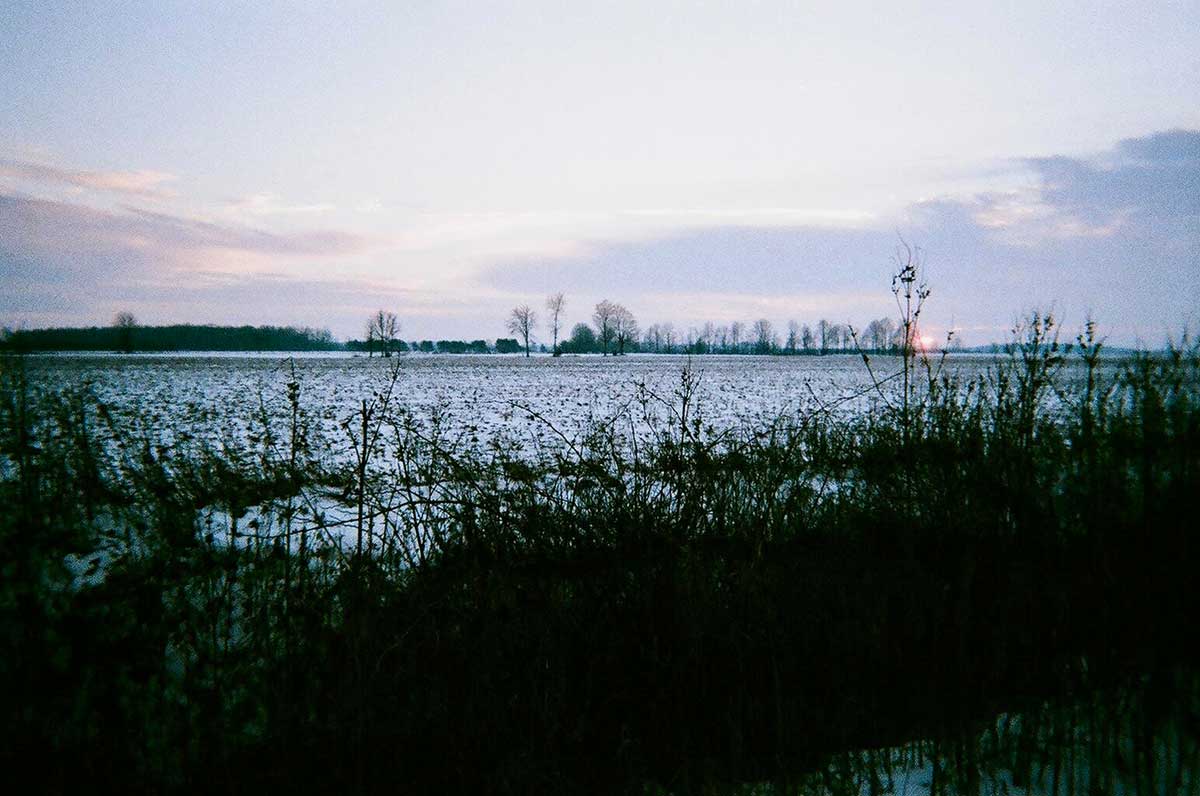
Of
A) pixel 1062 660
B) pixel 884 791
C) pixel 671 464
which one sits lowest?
pixel 884 791

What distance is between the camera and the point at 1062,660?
469 centimetres

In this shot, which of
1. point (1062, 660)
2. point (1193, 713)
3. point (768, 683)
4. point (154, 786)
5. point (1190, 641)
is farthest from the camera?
point (768, 683)

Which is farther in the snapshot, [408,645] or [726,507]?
[726,507]

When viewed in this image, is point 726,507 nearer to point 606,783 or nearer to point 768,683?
point 768,683

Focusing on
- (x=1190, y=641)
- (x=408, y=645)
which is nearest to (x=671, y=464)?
(x=408, y=645)

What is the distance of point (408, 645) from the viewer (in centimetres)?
525

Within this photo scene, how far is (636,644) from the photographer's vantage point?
17.9 feet

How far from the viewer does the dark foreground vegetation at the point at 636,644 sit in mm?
4070

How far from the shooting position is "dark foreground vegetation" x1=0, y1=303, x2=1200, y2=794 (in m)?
4.07

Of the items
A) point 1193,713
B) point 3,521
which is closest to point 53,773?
point 3,521

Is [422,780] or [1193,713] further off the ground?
[1193,713]

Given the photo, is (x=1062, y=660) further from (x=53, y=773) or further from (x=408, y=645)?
(x=53, y=773)

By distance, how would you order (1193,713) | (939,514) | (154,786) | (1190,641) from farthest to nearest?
(939,514)
(1190,641)
(154,786)
(1193,713)

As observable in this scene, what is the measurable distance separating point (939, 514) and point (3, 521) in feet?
24.3
